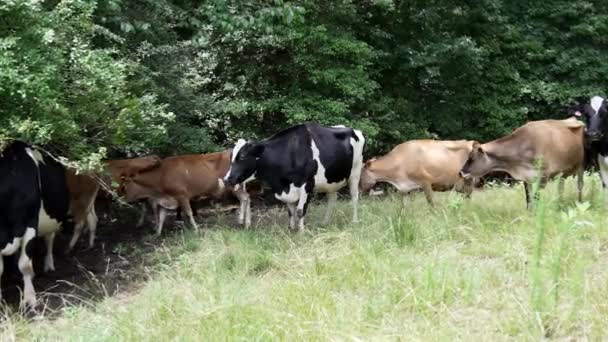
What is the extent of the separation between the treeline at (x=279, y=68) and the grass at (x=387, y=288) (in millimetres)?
1761

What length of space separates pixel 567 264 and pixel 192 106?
23.5ft

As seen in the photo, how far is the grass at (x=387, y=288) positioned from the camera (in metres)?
4.06

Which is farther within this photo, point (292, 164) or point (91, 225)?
point (91, 225)

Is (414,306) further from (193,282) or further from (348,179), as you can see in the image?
(348,179)

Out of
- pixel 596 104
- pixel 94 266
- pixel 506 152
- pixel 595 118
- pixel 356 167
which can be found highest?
pixel 596 104

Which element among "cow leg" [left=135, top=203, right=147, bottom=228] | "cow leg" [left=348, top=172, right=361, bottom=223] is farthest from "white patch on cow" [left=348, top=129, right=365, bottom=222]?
"cow leg" [left=135, top=203, right=147, bottom=228]

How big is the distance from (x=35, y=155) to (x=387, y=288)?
4.23m

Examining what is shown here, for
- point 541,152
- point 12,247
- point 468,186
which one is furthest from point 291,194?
point 12,247

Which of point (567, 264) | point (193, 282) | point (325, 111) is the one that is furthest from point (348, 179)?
point (567, 264)

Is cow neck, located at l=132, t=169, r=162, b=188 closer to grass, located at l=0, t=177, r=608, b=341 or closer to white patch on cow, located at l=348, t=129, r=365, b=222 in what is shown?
grass, located at l=0, t=177, r=608, b=341

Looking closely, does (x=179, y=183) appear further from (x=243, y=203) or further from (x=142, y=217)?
(x=142, y=217)

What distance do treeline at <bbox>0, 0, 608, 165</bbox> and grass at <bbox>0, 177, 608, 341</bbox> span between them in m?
1.76

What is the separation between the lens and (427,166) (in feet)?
33.9

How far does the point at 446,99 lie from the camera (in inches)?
599
